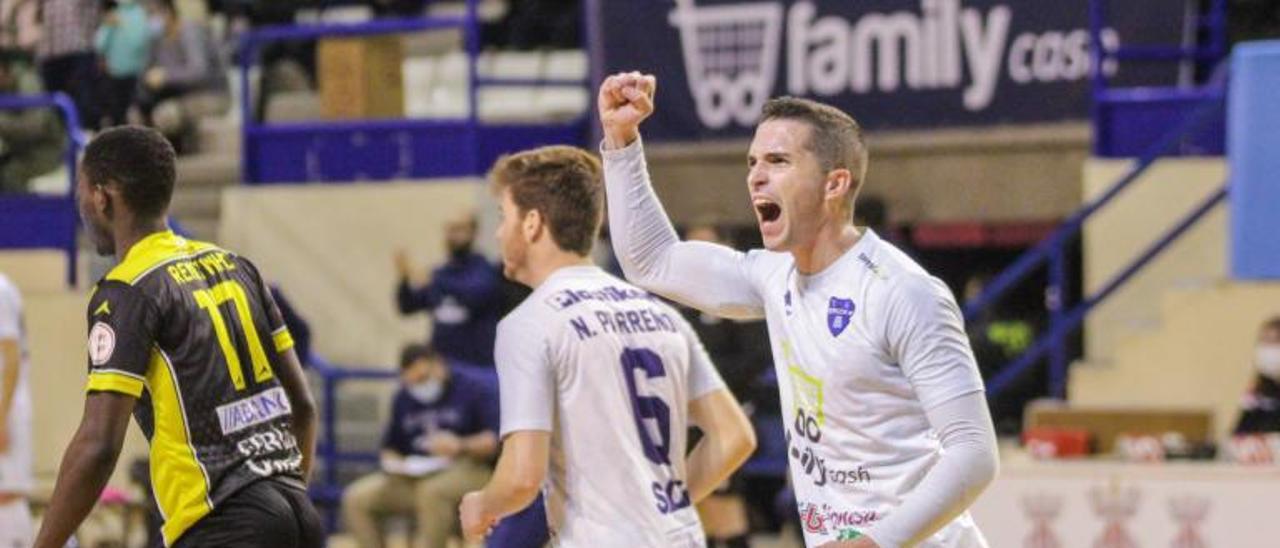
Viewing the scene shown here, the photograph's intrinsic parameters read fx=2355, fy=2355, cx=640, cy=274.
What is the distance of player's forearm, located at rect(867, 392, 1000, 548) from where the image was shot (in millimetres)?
4730

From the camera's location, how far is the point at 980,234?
52.3 feet

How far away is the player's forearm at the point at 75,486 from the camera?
18.4ft

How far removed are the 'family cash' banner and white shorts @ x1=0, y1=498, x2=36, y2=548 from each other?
597 centimetres

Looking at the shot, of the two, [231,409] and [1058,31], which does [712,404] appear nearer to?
[231,409]

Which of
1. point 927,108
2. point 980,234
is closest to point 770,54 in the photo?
point 927,108

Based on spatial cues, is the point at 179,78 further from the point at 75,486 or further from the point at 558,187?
the point at 75,486

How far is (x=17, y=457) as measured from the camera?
987cm

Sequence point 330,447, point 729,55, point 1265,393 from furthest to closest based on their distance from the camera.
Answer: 1. point 729,55
2. point 330,447
3. point 1265,393

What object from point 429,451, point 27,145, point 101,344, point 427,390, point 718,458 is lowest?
point 429,451

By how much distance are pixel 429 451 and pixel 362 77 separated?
4048 millimetres

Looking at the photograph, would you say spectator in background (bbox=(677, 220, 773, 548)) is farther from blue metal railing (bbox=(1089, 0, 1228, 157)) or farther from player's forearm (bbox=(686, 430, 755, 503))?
player's forearm (bbox=(686, 430, 755, 503))

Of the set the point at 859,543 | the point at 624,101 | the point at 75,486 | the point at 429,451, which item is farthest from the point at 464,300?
the point at 859,543

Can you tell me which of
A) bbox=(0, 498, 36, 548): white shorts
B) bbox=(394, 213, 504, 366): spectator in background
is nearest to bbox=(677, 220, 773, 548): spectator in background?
bbox=(394, 213, 504, 366): spectator in background

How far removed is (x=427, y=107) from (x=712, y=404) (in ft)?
37.5
